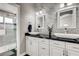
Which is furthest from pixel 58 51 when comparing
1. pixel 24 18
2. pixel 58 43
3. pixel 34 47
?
pixel 24 18

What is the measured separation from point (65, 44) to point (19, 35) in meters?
1.00

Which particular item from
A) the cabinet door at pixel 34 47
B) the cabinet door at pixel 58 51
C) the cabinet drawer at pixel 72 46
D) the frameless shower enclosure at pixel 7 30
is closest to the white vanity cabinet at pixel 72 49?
the cabinet drawer at pixel 72 46

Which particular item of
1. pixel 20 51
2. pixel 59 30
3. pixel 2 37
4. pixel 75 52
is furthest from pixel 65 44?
pixel 2 37

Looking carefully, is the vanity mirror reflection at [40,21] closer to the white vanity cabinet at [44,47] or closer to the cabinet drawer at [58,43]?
the white vanity cabinet at [44,47]

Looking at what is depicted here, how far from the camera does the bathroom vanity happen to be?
1208 millimetres

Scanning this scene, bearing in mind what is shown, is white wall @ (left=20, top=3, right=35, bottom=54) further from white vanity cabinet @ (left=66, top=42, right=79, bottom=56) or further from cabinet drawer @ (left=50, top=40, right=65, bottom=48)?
white vanity cabinet @ (left=66, top=42, right=79, bottom=56)

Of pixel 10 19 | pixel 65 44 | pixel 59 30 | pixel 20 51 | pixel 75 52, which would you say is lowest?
pixel 20 51

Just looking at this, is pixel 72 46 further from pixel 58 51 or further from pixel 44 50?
pixel 44 50

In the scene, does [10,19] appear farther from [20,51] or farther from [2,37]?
[20,51]

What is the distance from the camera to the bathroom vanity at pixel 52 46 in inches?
47.6

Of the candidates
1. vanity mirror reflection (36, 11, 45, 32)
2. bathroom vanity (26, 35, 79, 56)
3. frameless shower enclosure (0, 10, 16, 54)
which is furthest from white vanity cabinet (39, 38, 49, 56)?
frameless shower enclosure (0, 10, 16, 54)

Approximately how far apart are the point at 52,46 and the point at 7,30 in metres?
1.02

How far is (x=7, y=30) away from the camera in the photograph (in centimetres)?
142

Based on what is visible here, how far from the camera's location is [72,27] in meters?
1.57
